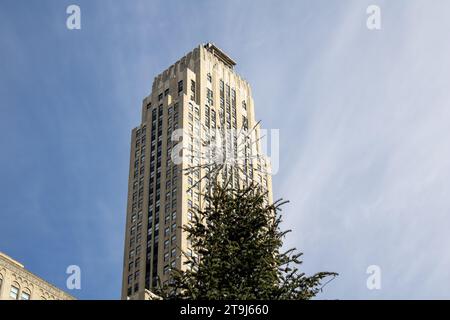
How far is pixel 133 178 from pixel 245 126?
22.8 m

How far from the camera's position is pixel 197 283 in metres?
26.8

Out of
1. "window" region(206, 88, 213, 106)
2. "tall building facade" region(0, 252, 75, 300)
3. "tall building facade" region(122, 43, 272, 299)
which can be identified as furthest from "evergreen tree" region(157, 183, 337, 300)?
"window" region(206, 88, 213, 106)

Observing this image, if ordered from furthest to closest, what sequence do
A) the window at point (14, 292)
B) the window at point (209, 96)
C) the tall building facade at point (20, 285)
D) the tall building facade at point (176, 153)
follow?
the window at point (209, 96), the tall building facade at point (176, 153), the window at point (14, 292), the tall building facade at point (20, 285)

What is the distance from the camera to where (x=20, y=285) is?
67625 millimetres

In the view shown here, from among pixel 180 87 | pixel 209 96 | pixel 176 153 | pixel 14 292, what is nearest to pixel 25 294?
pixel 14 292

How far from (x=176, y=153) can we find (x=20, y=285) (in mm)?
45489

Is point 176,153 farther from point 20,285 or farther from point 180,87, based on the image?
point 20,285

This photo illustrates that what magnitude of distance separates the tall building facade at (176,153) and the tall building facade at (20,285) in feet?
78.0

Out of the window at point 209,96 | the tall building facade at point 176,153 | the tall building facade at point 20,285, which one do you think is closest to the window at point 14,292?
the tall building facade at point 20,285

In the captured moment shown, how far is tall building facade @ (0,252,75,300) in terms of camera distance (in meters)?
66.3

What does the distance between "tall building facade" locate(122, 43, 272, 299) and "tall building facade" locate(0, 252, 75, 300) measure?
23.8m

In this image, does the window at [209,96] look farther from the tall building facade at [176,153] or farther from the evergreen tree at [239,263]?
the evergreen tree at [239,263]

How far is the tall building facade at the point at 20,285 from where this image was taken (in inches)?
2611

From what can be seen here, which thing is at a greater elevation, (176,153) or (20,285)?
(176,153)
